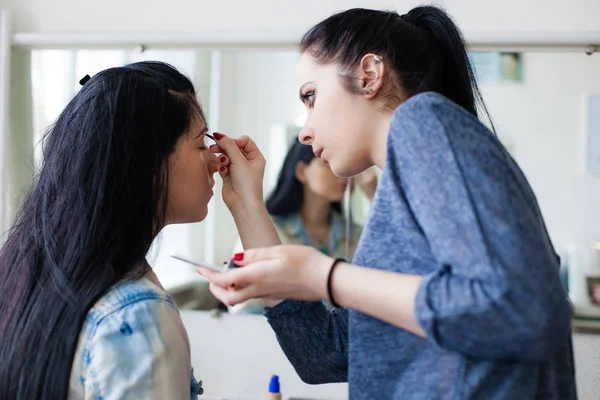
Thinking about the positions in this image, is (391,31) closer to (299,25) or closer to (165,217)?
(165,217)

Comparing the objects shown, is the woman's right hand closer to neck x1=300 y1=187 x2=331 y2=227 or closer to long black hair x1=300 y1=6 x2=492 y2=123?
long black hair x1=300 y1=6 x2=492 y2=123

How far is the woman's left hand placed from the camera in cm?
69

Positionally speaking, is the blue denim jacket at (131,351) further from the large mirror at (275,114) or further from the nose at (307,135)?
the large mirror at (275,114)

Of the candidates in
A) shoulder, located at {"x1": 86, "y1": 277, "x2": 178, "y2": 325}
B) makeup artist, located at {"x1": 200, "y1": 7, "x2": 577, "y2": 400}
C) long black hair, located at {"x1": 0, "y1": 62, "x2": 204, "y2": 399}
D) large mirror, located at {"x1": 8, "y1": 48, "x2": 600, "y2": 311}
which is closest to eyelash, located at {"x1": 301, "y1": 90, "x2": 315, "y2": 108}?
makeup artist, located at {"x1": 200, "y1": 7, "x2": 577, "y2": 400}

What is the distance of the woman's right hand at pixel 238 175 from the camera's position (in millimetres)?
1037

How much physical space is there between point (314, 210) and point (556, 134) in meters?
0.55

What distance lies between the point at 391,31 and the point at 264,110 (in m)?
0.73

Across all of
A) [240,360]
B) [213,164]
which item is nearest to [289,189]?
[240,360]

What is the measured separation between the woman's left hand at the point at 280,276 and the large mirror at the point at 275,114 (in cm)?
56

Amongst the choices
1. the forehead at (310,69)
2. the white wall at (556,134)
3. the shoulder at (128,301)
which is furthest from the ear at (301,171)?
the shoulder at (128,301)

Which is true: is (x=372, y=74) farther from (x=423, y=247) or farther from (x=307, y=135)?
(x=423, y=247)

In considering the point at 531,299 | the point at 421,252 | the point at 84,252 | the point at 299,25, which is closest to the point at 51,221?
the point at 84,252

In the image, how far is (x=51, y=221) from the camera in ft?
2.68

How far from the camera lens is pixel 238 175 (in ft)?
3.43
